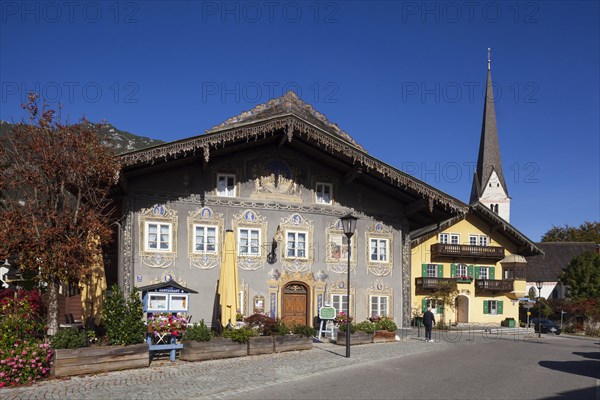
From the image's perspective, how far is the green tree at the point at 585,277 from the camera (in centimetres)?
4806

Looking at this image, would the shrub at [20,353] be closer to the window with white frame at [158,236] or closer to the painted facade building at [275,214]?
the painted facade building at [275,214]

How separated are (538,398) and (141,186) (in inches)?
645

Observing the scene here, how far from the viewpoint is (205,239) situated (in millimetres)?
24531

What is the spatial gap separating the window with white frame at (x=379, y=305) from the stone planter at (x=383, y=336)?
397 centimetres

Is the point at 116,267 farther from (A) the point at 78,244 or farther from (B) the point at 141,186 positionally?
(A) the point at 78,244

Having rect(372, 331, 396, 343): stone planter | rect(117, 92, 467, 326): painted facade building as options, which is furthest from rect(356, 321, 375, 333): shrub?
rect(117, 92, 467, 326): painted facade building

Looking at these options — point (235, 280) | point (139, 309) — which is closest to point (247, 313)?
point (235, 280)

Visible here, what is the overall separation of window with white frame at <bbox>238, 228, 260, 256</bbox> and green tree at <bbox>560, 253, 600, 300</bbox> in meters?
32.8

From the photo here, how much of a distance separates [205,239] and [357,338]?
7.24 metres

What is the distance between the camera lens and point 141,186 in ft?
77.6

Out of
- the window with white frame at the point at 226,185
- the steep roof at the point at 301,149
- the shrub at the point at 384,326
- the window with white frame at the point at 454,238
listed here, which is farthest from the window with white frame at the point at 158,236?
the window with white frame at the point at 454,238

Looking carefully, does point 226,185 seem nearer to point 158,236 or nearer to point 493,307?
point 158,236

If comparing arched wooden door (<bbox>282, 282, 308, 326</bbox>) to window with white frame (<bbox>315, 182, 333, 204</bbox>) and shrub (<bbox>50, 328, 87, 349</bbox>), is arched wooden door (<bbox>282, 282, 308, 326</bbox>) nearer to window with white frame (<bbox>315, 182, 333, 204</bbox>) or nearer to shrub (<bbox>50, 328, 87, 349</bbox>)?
window with white frame (<bbox>315, 182, 333, 204</bbox>)

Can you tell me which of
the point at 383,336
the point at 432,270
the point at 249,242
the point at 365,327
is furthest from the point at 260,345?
the point at 432,270
